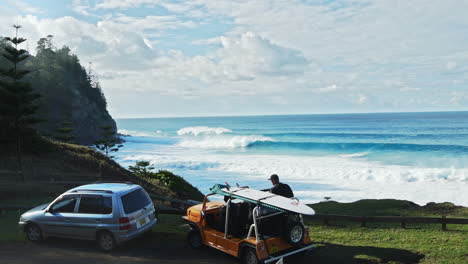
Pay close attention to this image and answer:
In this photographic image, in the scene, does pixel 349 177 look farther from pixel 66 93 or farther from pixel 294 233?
pixel 66 93

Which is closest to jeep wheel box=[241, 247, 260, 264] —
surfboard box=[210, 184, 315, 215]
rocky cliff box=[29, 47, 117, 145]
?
surfboard box=[210, 184, 315, 215]

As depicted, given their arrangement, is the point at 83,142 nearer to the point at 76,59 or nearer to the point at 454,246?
the point at 76,59

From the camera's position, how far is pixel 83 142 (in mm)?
81500

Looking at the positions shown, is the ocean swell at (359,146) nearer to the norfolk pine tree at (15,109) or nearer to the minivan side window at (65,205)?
the norfolk pine tree at (15,109)

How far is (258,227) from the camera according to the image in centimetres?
907

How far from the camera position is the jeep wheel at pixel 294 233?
897 cm

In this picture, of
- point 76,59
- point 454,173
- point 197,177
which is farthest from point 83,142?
point 454,173

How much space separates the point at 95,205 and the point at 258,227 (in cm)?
504

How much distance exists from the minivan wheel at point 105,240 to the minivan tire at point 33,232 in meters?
2.28

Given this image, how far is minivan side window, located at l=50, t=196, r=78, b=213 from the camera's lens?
36.0 ft

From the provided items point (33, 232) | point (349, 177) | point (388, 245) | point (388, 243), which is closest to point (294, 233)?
point (388, 245)

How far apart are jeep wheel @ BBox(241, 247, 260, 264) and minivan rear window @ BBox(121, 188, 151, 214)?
11.9 ft

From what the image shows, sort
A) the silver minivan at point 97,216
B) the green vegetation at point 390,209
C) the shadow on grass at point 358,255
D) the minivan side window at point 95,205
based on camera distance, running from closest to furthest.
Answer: the shadow on grass at point 358,255 → the silver minivan at point 97,216 → the minivan side window at point 95,205 → the green vegetation at point 390,209

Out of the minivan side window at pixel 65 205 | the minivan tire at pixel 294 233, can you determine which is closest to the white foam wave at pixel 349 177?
the minivan tire at pixel 294 233
